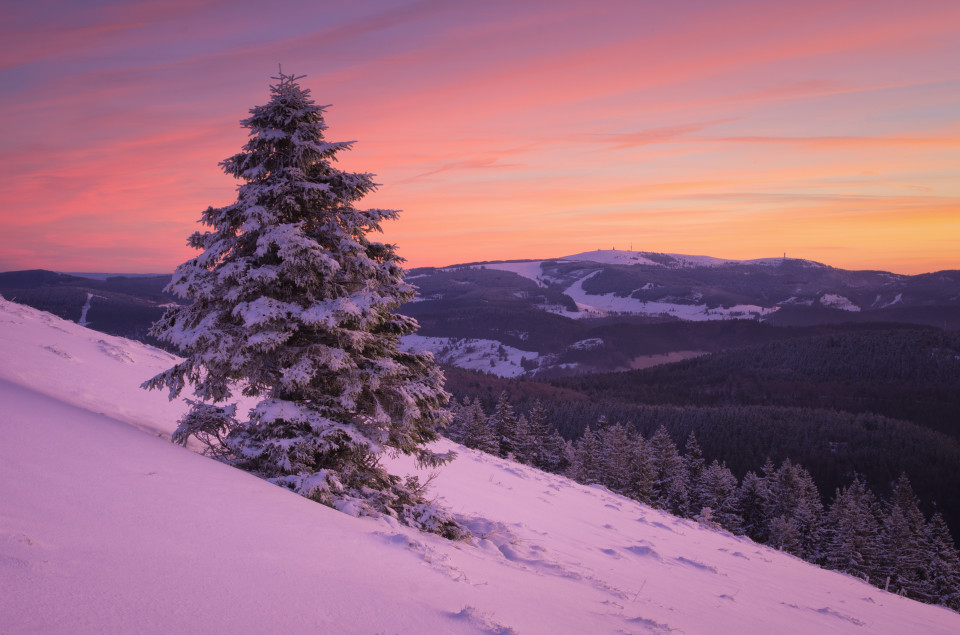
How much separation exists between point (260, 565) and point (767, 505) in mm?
56263

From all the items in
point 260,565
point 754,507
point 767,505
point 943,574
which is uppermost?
point 260,565

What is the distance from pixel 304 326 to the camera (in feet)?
29.6

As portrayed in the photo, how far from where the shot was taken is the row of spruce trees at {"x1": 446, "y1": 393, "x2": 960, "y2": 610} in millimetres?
43156

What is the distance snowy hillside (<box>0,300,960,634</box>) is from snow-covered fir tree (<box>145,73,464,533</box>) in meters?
1.08

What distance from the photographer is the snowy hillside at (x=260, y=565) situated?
13.1ft

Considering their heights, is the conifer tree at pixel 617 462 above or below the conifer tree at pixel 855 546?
above

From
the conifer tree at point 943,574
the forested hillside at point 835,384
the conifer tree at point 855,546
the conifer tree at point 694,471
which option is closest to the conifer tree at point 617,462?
the conifer tree at point 694,471

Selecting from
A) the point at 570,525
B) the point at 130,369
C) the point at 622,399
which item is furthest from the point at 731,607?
the point at 622,399

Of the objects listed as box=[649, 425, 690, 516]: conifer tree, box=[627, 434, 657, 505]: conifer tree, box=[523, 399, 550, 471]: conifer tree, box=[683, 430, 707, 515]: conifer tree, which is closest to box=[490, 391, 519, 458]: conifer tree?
box=[523, 399, 550, 471]: conifer tree

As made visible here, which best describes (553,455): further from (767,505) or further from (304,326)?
(304,326)

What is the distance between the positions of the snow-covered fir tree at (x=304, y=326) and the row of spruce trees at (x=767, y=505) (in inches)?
1363

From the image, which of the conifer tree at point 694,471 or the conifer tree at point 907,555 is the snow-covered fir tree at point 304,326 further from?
the conifer tree at point 907,555

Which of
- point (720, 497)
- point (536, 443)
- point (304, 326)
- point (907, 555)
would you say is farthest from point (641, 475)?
point (304, 326)

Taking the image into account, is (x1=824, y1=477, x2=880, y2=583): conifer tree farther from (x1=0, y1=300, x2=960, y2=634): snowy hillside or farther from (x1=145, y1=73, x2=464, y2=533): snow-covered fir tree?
(x1=145, y1=73, x2=464, y2=533): snow-covered fir tree
